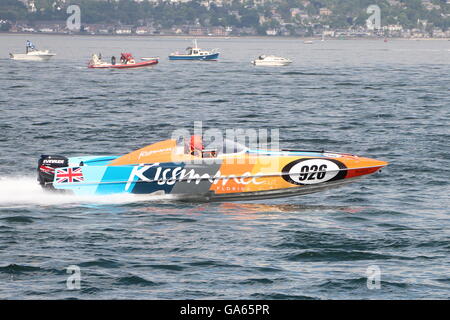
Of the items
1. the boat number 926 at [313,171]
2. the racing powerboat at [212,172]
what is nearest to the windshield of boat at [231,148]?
the racing powerboat at [212,172]

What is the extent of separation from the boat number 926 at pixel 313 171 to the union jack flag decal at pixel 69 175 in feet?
15.9

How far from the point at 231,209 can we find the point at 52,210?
4.20 m

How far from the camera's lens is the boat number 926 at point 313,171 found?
19.0m

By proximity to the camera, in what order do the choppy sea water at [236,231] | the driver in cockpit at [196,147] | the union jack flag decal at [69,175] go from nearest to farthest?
the choppy sea water at [236,231]
the driver in cockpit at [196,147]
the union jack flag decal at [69,175]

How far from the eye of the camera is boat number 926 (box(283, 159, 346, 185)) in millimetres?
18984

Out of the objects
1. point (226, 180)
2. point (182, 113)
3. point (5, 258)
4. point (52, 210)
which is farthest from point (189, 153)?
point (182, 113)

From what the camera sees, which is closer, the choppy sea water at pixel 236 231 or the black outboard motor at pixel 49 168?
the choppy sea water at pixel 236 231

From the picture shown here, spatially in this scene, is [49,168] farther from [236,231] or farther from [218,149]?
[236,231]

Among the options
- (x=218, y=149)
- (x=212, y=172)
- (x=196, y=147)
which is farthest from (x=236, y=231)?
(x=196, y=147)

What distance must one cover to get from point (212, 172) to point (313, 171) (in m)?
2.36

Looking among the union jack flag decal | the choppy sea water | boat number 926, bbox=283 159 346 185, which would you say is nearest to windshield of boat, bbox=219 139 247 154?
boat number 926, bbox=283 159 346 185

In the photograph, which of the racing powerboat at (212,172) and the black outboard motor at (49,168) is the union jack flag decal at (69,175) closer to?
the racing powerboat at (212,172)

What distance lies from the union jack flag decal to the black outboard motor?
0.21 metres

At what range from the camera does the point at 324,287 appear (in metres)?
13.7
